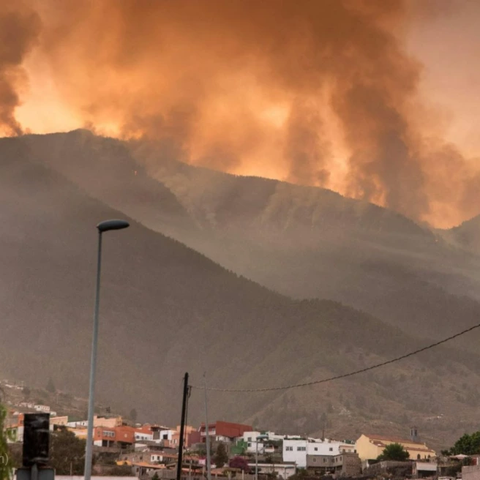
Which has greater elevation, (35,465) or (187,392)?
(187,392)

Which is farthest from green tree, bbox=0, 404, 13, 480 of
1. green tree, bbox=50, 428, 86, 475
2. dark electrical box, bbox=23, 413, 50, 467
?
green tree, bbox=50, 428, 86, 475

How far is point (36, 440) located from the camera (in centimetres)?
1855

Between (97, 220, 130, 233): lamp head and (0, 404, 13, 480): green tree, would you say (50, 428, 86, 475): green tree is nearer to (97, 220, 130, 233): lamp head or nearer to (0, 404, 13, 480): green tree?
(97, 220, 130, 233): lamp head

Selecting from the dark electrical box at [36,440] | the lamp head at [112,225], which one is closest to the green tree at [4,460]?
the dark electrical box at [36,440]

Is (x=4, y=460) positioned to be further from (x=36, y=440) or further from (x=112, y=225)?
(x=112, y=225)

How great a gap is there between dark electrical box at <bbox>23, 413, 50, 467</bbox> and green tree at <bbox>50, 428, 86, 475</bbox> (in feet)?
436

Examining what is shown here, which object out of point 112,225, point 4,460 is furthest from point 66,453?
point 4,460

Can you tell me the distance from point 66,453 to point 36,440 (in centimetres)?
14854

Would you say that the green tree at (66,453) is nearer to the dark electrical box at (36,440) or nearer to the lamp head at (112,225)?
the lamp head at (112,225)

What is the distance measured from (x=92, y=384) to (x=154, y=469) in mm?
145257

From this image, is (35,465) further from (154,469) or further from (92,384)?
(154,469)

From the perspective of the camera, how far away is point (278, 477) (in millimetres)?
188500

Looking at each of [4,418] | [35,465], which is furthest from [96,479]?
[35,465]

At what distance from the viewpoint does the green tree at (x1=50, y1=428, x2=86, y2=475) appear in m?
153
